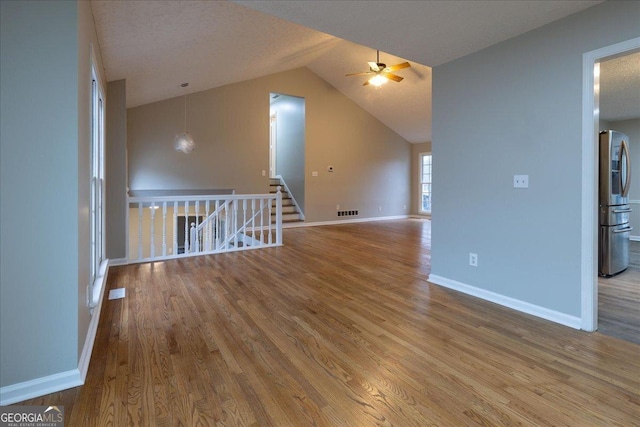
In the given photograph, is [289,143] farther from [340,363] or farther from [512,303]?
[340,363]

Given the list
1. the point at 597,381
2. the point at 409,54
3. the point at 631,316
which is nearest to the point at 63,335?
the point at 597,381

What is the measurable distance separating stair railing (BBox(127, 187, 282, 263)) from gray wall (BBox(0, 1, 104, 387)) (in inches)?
98.6

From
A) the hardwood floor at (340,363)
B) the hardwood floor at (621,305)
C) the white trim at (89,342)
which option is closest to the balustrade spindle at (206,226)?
the hardwood floor at (340,363)

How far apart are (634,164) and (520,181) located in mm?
4788

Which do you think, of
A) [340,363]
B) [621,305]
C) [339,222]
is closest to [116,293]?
[340,363]

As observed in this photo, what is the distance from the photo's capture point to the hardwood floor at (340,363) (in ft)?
4.82

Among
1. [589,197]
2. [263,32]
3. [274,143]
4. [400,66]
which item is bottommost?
[589,197]

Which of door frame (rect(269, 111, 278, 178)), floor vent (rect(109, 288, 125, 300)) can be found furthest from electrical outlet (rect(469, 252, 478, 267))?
door frame (rect(269, 111, 278, 178))

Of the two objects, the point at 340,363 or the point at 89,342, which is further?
the point at 89,342

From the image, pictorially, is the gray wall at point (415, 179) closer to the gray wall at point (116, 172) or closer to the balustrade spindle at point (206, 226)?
the balustrade spindle at point (206, 226)

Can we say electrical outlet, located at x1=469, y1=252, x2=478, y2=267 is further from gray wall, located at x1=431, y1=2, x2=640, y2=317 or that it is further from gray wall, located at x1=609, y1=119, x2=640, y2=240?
gray wall, located at x1=609, y1=119, x2=640, y2=240

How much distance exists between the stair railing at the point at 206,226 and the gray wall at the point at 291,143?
154cm

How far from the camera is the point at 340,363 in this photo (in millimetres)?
1880

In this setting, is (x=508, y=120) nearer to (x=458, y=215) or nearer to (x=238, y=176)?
(x=458, y=215)
